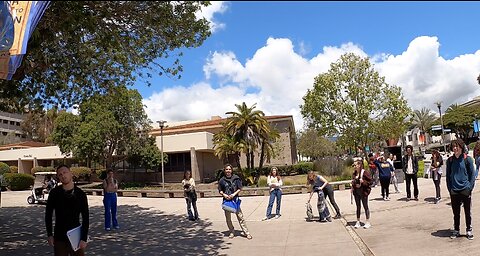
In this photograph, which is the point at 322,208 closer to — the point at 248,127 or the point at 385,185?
the point at 385,185

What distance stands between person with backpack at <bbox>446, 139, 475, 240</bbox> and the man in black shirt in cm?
615

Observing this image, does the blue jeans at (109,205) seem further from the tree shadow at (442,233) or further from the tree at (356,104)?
the tree at (356,104)

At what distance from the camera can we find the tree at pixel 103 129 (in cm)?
2967

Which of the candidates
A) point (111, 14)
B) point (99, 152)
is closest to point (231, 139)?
point (99, 152)

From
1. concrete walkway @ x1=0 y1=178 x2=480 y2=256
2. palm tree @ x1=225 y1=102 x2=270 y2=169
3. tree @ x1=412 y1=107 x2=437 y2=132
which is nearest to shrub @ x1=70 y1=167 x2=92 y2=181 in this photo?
palm tree @ x1=225 y1=102 x2=270 y2=169

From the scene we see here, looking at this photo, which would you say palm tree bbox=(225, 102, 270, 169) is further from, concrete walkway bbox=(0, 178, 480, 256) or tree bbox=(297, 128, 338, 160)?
tree bbox=(297, 128, 338, 160)

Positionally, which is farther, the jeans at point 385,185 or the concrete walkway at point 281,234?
the jeans at point 385,185

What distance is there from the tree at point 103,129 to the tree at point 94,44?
17.3m

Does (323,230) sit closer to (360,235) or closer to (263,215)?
(360,235)

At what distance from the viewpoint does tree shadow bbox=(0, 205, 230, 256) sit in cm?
777

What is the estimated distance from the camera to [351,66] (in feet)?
98.1

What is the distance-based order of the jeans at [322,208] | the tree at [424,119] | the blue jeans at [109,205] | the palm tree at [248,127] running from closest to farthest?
the jeans at [322,208] → the blue jeans at [109,205] → the palm tree at [248,127] → the tree at [424,119]

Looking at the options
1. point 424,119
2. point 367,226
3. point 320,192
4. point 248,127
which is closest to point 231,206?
point 320,192

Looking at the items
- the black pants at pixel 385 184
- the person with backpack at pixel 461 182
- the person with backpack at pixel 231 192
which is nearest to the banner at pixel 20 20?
the person with backpack at pixel 231 192
